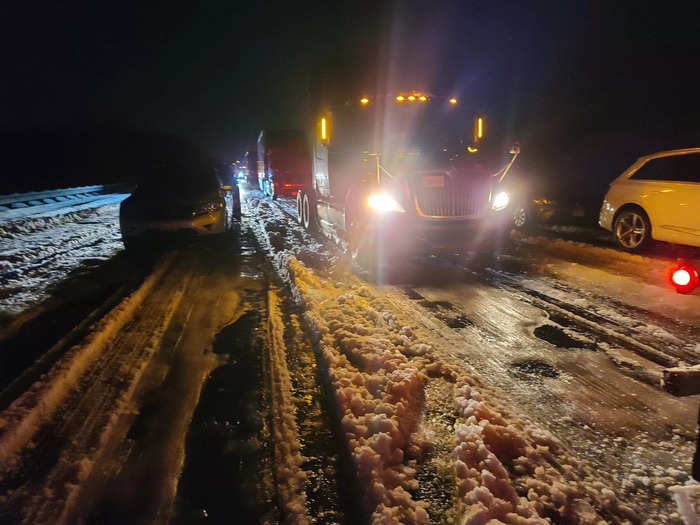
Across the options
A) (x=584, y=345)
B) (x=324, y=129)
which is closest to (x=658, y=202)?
(x=584, y=345)

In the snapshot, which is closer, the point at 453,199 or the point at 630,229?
the point at 453,199

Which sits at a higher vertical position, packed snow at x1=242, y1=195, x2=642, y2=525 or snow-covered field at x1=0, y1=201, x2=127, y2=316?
Result: snow-covered field at x1=0, y1=201, x2=127, y2=316

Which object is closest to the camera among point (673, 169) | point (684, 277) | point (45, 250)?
point (684, 277)

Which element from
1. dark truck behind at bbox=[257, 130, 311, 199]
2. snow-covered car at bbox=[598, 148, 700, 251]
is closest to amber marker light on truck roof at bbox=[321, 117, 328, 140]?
snow-covered car at bbox=[598, 148, 700, 251]

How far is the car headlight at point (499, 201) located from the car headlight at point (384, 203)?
5.83ft

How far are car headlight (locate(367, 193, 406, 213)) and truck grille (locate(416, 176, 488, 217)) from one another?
1.27ft

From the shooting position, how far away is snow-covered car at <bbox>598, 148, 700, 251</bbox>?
6.07 m

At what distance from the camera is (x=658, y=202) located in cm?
650

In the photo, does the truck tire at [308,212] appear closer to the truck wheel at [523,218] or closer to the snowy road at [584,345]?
the snowy road at [584,345]

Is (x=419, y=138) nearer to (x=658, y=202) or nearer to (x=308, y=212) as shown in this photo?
(x=658, y=202)

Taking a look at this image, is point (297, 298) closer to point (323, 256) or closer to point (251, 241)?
point (323, 256)

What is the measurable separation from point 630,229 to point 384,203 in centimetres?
460

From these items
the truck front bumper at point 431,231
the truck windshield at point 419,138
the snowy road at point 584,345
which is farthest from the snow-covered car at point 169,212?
the truck front bumper at point 431,231

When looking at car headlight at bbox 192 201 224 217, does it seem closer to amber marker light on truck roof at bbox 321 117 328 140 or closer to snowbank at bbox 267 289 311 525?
amber marker light on truck roof at bbox 321 117 328 140
